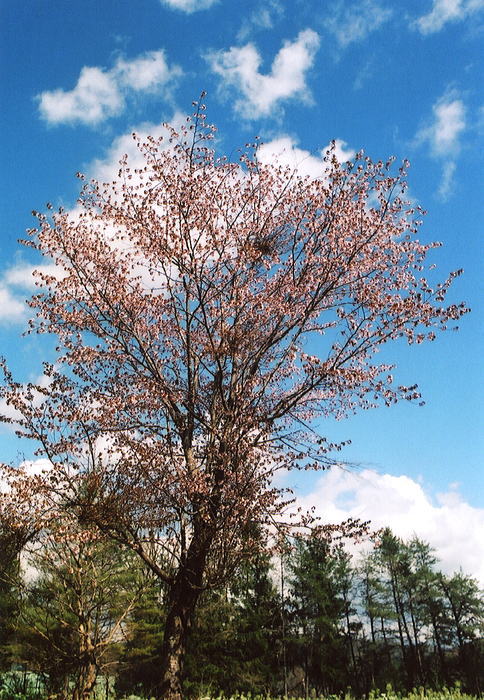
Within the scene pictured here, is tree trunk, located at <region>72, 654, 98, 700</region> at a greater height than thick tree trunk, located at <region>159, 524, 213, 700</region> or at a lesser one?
lesser

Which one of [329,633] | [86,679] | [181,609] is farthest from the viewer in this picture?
[329,633]

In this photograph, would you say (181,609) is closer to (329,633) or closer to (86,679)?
(86,679)

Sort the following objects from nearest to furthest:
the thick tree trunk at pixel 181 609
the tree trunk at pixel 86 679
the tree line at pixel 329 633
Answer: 1. the thick tree trunk at pixel 181 609
2. the tree trunk at pixel 86 679
3. the tree line at pixel 329 633

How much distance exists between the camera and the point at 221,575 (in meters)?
9.05

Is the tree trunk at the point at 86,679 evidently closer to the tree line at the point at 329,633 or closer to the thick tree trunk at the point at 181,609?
the thick tree trunk at the point at 181,609

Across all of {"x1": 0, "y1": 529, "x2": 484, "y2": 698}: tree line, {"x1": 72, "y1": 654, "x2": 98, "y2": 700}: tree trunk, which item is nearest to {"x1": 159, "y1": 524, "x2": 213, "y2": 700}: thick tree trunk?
{"x1": 72, "y1": 654, "x2": 98, "y2": 700}: tree trunk

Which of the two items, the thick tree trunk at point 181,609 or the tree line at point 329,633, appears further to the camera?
the tree line at point 329,633

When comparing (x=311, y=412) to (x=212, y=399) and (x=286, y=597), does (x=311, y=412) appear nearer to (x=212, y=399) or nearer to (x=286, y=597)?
(x=212, y=399)

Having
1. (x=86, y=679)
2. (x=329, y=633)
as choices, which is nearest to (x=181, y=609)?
(x=86, y=679)

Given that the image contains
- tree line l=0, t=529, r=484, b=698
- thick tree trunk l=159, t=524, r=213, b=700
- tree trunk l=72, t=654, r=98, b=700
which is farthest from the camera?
tree line l=0, t=529, r=484, b=698

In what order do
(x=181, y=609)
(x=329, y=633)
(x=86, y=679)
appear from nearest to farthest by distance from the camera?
1. (x=181, y=609)
2. (x=86, y=679)
3. (x=329, y=633)

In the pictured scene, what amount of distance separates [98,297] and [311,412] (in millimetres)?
5123

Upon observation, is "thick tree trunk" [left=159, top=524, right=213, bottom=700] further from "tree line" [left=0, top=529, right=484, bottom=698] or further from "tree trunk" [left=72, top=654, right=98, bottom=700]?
"tree line" [left=0, top=529, right=484, bottom=698]

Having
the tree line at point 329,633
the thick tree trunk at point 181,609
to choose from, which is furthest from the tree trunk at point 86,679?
the tree line at point 329,633
